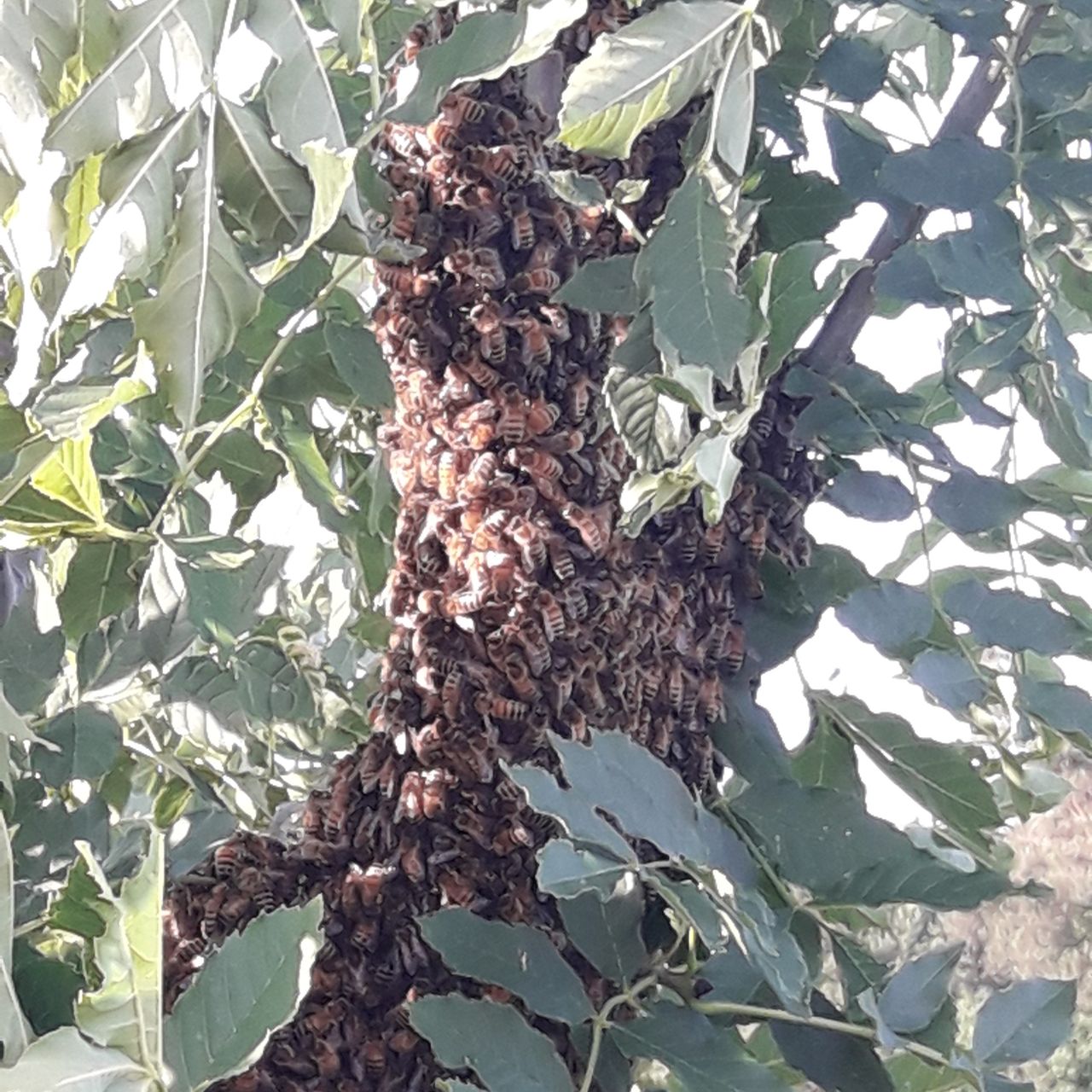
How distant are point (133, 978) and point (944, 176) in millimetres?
364

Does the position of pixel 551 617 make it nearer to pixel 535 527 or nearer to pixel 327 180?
pixel 535 527

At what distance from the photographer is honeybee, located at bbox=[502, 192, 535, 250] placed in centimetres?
47

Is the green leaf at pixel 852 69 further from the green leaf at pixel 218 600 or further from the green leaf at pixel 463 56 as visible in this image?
the green leaf at pixel 218 600

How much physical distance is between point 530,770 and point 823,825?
13cm

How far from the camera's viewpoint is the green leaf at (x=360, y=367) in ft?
1.67

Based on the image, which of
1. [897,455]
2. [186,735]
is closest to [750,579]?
[897,455]

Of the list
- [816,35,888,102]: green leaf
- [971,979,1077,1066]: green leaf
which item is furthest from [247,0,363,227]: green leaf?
[971,979,1077,1066]: green leaf

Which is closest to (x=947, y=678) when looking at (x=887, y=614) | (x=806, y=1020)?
(x=887, y=614)

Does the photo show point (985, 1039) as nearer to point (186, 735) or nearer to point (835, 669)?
point (835, 669)

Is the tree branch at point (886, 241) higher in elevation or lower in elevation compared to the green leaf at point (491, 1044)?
higher

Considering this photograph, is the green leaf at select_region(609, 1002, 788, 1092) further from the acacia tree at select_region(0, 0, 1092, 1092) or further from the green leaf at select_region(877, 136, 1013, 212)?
the green leaf at select_region(877, 136, 1013, 212)

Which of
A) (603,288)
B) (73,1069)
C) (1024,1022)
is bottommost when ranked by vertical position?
(1024,1022)

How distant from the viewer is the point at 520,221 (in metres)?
0.47

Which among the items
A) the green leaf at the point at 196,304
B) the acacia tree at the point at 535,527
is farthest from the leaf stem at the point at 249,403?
the green leaf at the point at 196,304
